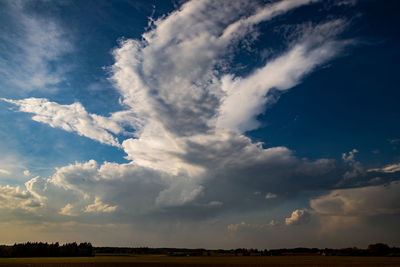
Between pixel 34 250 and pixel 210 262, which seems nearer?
pixel 210 262

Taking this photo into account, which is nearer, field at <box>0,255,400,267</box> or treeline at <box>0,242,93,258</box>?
field at <box>0,255,400,267</box>

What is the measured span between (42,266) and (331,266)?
11180 centimetres

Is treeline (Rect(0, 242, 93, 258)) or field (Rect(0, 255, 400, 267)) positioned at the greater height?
treeline (Rect(0, 242, 93, 258))

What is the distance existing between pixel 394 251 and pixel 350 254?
31.0m

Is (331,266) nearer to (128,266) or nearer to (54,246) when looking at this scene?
(128,266)

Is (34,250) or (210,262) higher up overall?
(34,250)

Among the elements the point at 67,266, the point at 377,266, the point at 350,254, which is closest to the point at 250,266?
the point at 377,266

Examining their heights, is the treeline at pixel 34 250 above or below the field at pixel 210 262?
above

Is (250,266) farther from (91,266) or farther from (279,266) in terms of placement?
(91,266)

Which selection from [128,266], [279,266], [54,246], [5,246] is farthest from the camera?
[54,246]

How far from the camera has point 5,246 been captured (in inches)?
7210

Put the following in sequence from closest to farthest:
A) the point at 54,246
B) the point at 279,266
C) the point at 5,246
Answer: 1. the point at 279,266
2. the point at 5,246
3. the point at 54,246

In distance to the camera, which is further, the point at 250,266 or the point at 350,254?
the point at 350,254

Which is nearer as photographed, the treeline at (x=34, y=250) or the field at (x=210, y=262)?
the field at (x=210, y=262)
